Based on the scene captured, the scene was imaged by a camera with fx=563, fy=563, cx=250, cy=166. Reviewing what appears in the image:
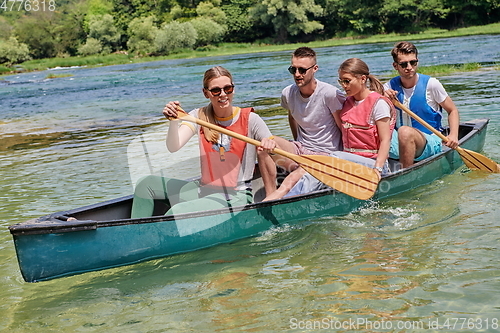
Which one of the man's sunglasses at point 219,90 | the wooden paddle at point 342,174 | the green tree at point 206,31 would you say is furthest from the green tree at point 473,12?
the man's sunglasses at point 219,90

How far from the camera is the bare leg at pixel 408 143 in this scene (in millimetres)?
5941

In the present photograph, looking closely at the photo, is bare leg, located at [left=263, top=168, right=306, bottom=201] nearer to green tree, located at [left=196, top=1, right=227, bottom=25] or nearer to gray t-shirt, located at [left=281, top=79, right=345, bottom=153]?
gray t-shirt, located at [left=281, top=79, right=345, bottom=153]

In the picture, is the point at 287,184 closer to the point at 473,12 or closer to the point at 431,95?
the point at 431,95

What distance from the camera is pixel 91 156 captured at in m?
9.95

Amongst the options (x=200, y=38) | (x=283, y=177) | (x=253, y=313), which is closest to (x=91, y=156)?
(x=283, y=177)

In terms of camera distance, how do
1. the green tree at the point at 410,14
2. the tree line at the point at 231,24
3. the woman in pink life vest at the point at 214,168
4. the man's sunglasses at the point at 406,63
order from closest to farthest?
the woman in pink life vest at the point at 214,168 < the man's sunglasses at the point at 406,63 < the green tree at the point at 410,14 < the tree line at the point at 231,24

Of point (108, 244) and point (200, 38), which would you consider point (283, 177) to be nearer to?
point (108, 244)

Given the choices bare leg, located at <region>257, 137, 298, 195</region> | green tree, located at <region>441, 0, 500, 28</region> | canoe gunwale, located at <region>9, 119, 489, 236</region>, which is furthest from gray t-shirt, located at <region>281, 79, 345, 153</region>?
green tree, located at <region>441, 0, 500, 28</region>

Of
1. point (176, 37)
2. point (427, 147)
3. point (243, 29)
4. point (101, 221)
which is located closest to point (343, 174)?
point (427, 147)

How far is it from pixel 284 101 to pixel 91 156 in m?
5.25

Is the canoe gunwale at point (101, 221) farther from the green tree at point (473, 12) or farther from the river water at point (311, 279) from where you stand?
the green tree at point (473, 12)

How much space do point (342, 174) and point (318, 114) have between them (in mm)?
685

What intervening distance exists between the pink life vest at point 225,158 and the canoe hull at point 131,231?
305mm

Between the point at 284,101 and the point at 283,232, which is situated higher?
the point at 284,101
